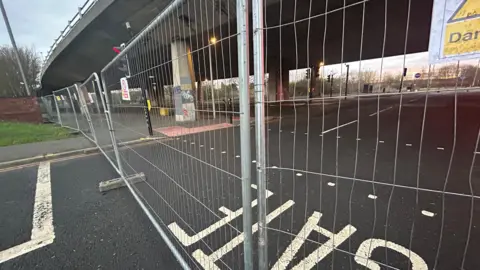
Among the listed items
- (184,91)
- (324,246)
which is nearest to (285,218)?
(324,246)

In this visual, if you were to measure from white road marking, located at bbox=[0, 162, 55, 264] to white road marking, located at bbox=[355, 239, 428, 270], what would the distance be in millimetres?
3392

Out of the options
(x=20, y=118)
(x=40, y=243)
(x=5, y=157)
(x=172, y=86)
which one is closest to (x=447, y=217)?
(x=172, y=86)

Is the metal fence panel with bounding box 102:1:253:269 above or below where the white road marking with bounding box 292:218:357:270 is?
above

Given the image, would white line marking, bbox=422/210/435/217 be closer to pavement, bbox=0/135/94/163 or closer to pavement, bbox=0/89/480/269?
pavement, bbox=0/89/480/269

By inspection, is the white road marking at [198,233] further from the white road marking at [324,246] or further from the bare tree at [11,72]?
the bare tree at [11,72]

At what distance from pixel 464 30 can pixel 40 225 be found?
433 centimetres

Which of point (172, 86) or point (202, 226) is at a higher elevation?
point (172, 86)

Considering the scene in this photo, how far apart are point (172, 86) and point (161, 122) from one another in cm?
55

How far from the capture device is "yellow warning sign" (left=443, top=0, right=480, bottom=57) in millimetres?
730

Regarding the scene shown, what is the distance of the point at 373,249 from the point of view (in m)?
2.20

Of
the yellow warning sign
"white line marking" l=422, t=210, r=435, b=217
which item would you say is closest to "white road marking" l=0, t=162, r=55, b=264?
the yellow warning sign

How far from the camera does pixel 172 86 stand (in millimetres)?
2254

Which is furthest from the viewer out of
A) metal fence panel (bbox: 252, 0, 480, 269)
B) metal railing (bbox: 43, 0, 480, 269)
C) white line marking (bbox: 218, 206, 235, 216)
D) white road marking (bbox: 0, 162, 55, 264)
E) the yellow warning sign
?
white line marking (bbox: 218, 206, 235, 216)

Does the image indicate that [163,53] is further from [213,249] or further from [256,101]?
[213,249]
